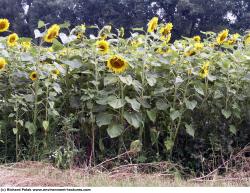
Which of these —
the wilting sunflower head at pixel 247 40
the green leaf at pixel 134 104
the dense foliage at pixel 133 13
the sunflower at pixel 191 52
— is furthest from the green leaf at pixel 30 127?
the dense foliage at pixel 133 13

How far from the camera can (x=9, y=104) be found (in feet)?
10.5

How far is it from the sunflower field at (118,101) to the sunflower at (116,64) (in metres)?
0.02

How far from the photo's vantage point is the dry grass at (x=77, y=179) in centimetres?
253

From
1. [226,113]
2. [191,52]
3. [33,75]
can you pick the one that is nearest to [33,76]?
[33,75]

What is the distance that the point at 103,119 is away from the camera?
316 centimetres

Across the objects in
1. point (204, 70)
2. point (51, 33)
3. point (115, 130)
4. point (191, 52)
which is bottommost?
point (115, 130)

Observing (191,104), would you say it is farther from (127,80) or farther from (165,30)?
(165,30)

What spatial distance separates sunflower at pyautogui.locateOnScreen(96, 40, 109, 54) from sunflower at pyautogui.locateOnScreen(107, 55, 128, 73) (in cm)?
13

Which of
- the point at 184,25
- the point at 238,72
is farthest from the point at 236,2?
the point at 238,72

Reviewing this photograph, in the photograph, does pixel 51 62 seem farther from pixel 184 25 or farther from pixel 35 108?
pixel 184 25

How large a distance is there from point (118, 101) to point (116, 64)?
0.76ft

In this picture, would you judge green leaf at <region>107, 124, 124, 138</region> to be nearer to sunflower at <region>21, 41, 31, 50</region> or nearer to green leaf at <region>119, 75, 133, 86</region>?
green leaf at <region>119, 75, 133, 86</region>

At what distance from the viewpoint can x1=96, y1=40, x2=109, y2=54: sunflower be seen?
10.3 feet

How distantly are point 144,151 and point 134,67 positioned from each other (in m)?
0.57
